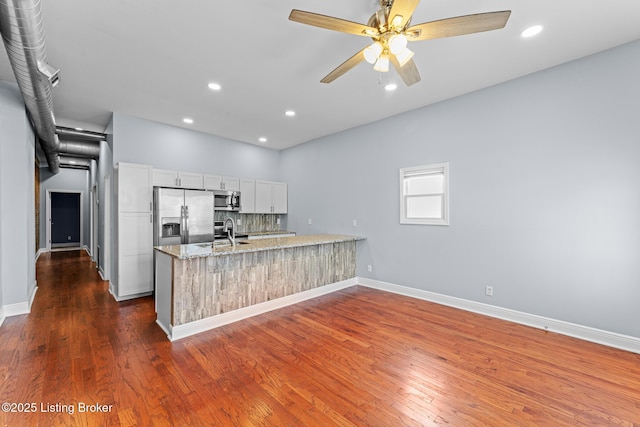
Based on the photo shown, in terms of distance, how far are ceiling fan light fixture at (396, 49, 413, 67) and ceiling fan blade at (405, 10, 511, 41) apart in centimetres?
9

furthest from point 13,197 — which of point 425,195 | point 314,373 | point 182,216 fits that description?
point 425,195

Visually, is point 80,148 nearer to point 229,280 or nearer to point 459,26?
point 229,280

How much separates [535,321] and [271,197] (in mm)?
Answer: 5259

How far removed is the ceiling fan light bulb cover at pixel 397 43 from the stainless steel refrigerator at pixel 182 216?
13.5 ft

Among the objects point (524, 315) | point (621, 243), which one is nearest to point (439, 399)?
point (524, 315)

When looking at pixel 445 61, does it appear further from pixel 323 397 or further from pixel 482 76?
pixel 323 397

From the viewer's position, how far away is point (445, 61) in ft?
9.92

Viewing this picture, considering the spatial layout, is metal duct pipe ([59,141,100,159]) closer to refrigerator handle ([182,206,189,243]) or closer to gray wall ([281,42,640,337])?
refrigerator handle ([182,206,189,243])

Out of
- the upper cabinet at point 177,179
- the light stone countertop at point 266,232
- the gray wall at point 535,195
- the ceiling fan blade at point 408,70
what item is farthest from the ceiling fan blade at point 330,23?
the light stone countertop at point 266,232

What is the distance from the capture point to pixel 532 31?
2.53 m

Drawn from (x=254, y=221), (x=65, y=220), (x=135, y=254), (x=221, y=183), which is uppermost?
(x=221, y=183)

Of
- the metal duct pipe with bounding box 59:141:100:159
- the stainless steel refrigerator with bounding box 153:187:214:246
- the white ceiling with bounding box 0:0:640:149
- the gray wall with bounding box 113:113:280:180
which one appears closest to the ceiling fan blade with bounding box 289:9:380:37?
the white ceiling with bounding box 0:0:640:149

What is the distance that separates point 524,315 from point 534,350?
72 cm

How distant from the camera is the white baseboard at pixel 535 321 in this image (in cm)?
277
